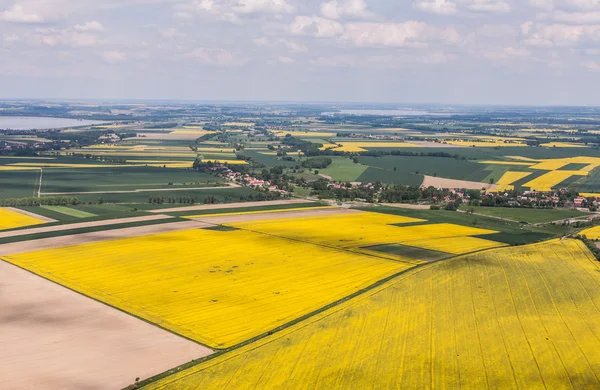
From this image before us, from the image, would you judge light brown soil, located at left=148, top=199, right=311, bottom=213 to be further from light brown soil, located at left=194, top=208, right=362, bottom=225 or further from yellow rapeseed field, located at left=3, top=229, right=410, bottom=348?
yellow rapeseed field, located at left=3, top=229, right=410, bottom=348

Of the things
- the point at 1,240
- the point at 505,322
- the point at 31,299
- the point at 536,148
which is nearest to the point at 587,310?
the point at 505,322

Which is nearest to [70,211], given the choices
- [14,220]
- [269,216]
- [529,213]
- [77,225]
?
[14,220]

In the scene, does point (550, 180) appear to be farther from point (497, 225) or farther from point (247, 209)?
point (247, 209)

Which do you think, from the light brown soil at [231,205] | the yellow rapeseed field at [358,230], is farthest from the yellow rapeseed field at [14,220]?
the yellow rapeseed field at [358,230]

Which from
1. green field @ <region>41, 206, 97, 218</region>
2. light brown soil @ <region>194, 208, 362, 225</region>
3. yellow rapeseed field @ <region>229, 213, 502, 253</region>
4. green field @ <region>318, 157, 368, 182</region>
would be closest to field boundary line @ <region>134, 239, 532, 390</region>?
yellow rapeseed field @ <region>229, 213, 502, 253</region>

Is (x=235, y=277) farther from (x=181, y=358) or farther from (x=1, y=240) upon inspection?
(x=1, y=240)

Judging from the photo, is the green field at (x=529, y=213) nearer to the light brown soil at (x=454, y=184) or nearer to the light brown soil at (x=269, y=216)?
the light brown soil at (x=269, y=216)
